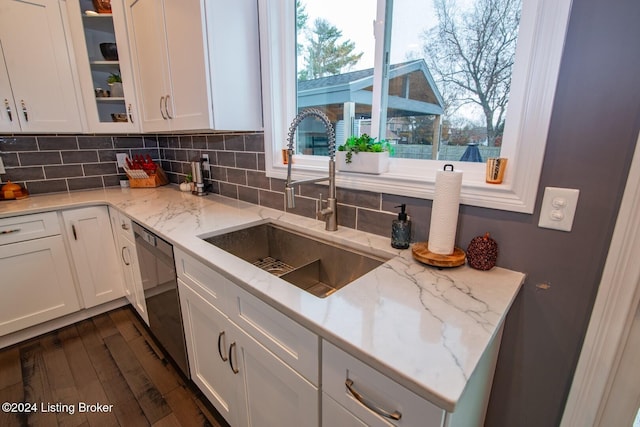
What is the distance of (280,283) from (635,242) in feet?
3.02

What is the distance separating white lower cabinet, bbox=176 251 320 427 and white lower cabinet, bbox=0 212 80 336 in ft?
3.96

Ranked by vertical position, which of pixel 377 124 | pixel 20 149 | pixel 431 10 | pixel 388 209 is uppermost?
pixel 431 10

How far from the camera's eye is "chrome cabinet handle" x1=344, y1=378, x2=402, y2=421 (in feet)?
1.90

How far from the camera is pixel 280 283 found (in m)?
0.88

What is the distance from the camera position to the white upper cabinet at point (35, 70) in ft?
5.78

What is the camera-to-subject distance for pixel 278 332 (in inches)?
32.9

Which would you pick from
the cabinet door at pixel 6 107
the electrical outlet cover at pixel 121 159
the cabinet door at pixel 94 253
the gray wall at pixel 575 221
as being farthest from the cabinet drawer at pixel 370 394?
the electrical outlet cover at pixel 121 159

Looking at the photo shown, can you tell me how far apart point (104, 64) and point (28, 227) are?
1.25 m

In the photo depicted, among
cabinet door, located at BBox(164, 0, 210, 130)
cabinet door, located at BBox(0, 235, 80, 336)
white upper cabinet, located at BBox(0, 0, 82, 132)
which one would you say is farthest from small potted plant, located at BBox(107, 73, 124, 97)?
cabinet door, located at BBox(0, 235, 80, 336)

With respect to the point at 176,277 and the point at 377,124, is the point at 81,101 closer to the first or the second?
the point at 176,277

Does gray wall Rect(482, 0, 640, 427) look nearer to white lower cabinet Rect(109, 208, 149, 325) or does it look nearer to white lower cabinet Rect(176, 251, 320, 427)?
white lower cabinet Rect(176, 251, 320, 427)

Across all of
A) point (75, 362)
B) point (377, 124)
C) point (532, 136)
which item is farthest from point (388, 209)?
point (75, 362)

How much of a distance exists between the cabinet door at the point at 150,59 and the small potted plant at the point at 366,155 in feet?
3.46

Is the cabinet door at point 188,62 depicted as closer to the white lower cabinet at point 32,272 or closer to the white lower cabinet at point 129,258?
the white lower cabinet at point 129,258
